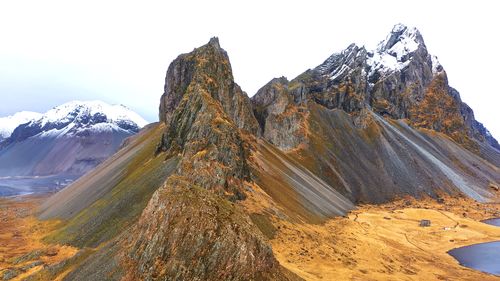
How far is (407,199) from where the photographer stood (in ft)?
469

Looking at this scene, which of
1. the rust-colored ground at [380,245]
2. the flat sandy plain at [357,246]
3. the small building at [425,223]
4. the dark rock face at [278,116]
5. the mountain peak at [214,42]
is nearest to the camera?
the flat sandy plain at [357,246]

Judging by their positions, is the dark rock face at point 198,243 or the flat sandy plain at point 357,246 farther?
the flat sandy plain at point 357,246

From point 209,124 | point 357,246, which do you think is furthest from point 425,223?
point 209,124

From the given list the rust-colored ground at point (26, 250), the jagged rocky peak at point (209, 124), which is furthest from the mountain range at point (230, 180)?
the rust-colored ground at point (26, 250)

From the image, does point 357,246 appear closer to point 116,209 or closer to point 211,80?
point 116,209

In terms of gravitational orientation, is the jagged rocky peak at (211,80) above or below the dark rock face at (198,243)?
above

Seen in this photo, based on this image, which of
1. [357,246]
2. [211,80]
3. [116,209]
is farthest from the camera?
[211,80]

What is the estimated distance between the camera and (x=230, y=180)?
6469 centimetres

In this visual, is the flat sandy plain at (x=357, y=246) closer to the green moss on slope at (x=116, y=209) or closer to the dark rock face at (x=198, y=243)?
the green moss on slope at (x=116, y=209)

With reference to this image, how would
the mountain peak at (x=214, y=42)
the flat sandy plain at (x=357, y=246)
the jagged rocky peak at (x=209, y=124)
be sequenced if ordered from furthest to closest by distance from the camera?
1. the mountain peak at (x=214, y=42)
2. the jagged rocky peak at (x=209, y=124)
3. the flat sandy plain at (x=357, y=246)

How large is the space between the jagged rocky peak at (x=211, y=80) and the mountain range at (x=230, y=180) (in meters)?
0.53

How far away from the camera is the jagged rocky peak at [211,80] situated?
320 feet

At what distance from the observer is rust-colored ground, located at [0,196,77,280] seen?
5631 centimetres

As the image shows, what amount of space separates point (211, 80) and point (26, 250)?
2046 inches
